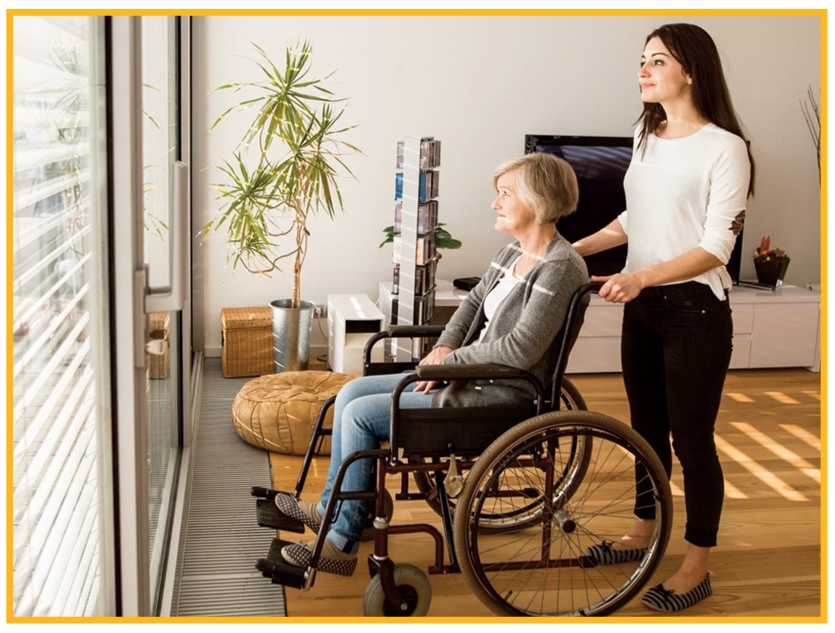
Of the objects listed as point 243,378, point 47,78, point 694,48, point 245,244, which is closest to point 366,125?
point 245,244

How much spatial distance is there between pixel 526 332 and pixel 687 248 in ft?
1.50

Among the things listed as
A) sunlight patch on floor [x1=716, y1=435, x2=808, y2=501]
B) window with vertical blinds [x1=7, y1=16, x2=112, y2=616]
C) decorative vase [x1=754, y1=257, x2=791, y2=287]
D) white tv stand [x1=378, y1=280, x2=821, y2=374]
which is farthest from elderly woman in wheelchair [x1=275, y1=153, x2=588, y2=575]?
decorative vase [x1=754, y1=257, x2=791, y2=287]

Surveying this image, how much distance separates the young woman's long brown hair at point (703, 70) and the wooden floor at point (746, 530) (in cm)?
105

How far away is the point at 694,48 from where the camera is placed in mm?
2234

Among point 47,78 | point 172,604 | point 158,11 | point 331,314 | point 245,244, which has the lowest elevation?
point 172,604

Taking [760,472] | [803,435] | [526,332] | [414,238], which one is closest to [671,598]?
[526,332]

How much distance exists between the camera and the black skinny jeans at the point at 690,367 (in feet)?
7.50

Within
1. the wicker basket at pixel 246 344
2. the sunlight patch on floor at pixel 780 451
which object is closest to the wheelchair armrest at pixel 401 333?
the sunlight patch on floor at pixel 780 451

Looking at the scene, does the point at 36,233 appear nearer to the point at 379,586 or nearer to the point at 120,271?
the point at 120,271

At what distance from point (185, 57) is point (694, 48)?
228 cm

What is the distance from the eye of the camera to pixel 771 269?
4887 mm

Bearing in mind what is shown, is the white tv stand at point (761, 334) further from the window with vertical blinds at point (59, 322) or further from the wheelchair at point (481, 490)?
the window with vertical blinds at point (59, 322)

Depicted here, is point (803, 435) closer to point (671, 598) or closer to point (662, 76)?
point (671, 598)

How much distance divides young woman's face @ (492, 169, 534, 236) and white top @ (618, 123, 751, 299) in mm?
288
